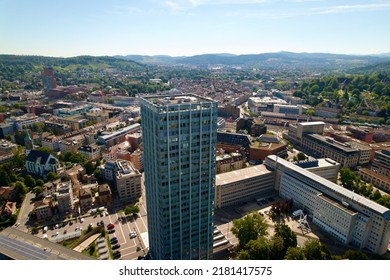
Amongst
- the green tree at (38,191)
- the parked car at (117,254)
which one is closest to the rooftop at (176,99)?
the parked car at (117,254)

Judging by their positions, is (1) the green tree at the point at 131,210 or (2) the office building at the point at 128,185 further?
(2) the office building at the point at 128,185

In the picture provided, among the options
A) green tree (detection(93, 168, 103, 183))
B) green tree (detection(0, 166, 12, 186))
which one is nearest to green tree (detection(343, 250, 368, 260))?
green tree (detection(93, 168, 103, 183))

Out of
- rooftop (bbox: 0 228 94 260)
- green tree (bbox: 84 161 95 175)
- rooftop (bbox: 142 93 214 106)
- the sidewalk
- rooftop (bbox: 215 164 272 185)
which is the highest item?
rooftop (bbox: 142 93 214 106)

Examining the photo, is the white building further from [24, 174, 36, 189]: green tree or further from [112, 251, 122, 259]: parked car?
[112, 251, 122, 259]: parked car

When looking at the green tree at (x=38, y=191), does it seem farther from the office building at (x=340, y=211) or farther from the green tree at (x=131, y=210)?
the office building at (x=340, y=211)

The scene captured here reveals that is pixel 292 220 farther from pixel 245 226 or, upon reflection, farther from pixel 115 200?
pixel 115 200

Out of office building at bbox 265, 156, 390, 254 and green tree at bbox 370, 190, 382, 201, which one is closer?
office building at bbox 265, 156, 390, 254

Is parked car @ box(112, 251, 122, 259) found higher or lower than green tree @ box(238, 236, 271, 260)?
lower

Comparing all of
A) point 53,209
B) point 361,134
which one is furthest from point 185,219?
point 361,134
